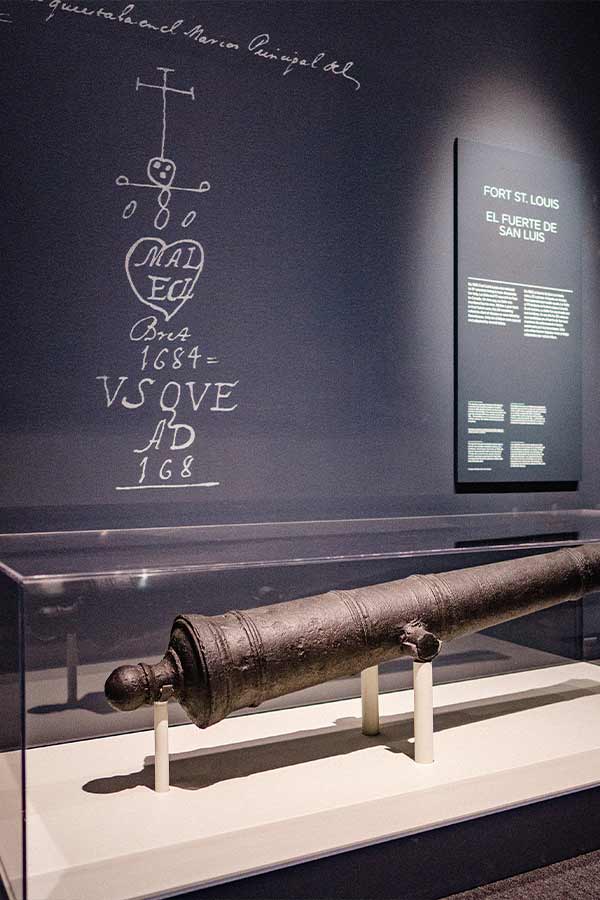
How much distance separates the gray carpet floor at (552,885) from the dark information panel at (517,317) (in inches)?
59.0

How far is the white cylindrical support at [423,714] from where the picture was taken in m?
2.50

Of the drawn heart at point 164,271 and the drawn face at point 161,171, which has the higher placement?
the drawn face at point 161,171

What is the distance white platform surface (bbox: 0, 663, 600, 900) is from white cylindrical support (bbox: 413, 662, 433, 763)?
0.05 meters

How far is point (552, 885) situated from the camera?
8.11 feet

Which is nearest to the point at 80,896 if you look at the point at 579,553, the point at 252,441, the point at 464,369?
the point at 252,441

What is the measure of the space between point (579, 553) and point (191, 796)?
5.04 ft

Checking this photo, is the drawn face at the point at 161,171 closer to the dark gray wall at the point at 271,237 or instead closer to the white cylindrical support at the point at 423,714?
the dark gray wall at the point at 271,237

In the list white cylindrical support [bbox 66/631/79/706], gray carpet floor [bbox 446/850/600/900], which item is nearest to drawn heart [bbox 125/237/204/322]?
white cylindrical support [bbox 66/631/79/706]

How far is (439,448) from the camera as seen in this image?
3584 millimetres

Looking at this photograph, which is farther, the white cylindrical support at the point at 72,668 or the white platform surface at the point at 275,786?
the white cylindrical support at the point at 72,668

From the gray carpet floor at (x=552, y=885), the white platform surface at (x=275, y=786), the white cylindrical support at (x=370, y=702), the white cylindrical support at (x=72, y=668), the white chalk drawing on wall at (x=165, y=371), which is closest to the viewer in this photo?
the white platform surface at (x=275, y=786)

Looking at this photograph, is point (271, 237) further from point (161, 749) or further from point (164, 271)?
point (161, 749)

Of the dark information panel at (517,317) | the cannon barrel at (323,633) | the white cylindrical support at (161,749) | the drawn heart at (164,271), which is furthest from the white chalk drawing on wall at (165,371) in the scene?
the dark information panel at (517,317)

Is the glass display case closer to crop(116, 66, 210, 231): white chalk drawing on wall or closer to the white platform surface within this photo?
the white platform surface
